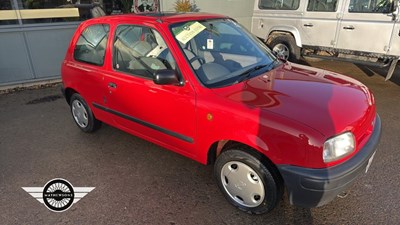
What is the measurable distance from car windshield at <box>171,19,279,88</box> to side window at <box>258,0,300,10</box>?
13.9 ft

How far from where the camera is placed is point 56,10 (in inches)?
263

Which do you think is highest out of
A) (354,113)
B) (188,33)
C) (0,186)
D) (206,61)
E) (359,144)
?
(188,33)

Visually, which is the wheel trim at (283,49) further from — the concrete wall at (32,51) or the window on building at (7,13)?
the window on building at (7,13)

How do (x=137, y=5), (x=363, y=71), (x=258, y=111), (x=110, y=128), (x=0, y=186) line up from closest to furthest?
(x=258, y=111) → (x=0, y=186) → (x=110, y=128) → (x=363, y=71) → (x=137, y=5)

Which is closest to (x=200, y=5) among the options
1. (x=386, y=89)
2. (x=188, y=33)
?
(x=386, y=89)

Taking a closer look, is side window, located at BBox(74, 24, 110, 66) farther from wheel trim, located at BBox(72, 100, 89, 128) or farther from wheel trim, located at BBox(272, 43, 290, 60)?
wheel trim, located at BBox(272, 43, 290, 60)

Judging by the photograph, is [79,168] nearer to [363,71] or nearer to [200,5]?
[200,5]

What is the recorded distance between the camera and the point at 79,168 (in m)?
3.39

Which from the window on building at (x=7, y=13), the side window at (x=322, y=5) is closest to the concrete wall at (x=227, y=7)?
the side window at (x=322, y=5)

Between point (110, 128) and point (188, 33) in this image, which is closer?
point (188, 33)

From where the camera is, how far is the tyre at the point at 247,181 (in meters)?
2.34

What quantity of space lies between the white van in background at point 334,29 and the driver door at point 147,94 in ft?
9.33

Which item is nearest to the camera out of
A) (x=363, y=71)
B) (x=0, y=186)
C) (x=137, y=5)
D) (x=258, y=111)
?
(x=258, y=111)

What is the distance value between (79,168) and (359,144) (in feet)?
9.54
